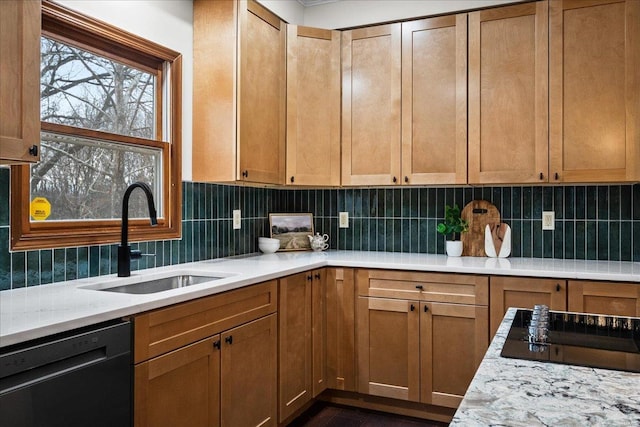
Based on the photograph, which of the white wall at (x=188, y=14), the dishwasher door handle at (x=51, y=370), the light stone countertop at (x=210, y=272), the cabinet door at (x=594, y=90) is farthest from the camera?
the cabinet door at (x=594, y=90)

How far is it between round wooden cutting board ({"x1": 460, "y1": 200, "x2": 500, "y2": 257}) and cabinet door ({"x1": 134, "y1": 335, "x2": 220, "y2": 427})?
1860 millimetres

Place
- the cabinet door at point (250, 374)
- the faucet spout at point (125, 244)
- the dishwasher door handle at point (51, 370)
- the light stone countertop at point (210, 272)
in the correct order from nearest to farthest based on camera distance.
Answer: the dishwasher door handle at point (51, 370) → the light stone countertop at point (210, 272) → the cabinet door at point (250, 374) → the faucet spout at point (125, 244)

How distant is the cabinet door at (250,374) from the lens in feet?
6.96

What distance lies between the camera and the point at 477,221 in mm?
3258

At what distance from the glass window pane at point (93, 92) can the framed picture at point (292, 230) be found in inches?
47.2

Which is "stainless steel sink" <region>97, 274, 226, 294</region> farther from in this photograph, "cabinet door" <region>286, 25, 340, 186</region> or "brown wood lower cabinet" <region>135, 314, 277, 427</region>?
"cabinet door" <region>286, 25, 340, 186</region>

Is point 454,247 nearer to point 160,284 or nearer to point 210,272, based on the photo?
point 210,272

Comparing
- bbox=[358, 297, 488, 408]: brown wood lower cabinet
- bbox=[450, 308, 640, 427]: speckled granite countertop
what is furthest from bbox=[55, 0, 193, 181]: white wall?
bbox=[450, 308, 640, 427]: speckled granite countertop

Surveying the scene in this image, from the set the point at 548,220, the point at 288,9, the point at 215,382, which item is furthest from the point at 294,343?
the point at 288,9

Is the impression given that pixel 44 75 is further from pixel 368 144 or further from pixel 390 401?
pixel 390 401

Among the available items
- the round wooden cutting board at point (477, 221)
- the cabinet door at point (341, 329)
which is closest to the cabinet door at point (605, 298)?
the round wooden cutting board at point (477, 221)

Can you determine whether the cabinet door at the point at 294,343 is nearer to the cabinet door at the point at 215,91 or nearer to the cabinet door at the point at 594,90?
the cabinet door at the point at 215,91

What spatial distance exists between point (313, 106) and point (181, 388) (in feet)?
6.57

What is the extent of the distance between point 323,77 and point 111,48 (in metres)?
1.38
